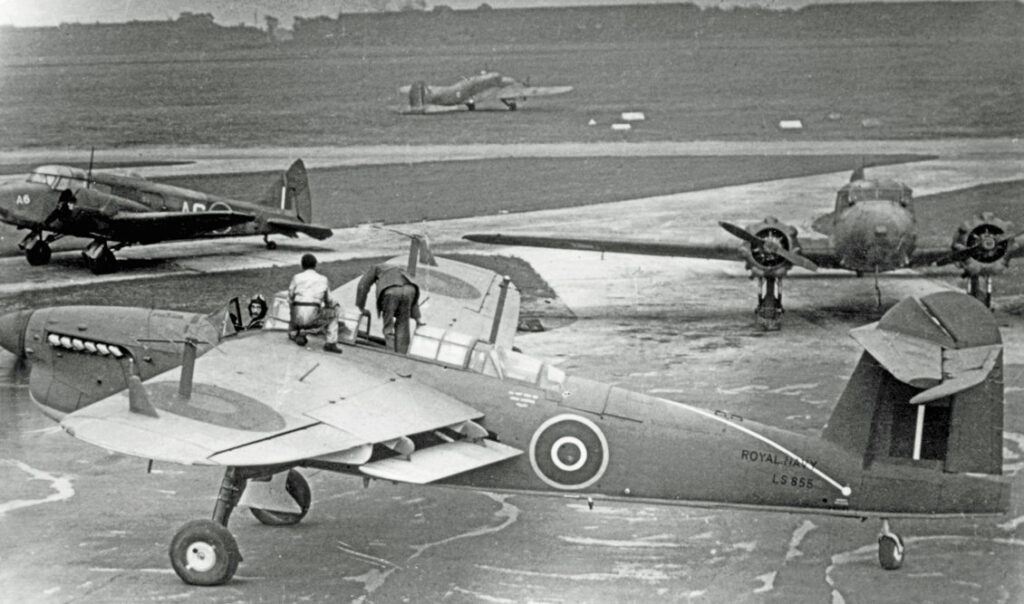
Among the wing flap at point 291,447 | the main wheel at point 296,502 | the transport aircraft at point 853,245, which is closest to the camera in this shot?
the wing flap at point 291,447

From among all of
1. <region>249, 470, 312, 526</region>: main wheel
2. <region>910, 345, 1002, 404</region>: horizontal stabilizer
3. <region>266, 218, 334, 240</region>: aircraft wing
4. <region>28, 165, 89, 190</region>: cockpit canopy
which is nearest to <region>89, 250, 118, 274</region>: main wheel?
<region>28, 165, 89, 190</region>: cockpit canopy

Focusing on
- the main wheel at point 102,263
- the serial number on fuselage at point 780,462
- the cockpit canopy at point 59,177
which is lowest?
the serial number on fuselage at point 780,462

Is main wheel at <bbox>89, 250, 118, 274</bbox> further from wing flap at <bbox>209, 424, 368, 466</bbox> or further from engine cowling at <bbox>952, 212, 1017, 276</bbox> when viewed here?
engine cowling at <bbox>952, 212, 1017, 276</bbox>

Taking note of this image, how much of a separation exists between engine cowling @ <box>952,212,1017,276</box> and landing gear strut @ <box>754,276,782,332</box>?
324 cm

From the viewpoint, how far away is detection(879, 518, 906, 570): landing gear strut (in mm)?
11164

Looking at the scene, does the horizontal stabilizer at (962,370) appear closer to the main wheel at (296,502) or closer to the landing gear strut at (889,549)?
the landing gear strut at (889,549)

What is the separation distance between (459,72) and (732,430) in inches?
783

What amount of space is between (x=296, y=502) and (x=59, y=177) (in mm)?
14331

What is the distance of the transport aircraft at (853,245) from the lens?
22062 mm

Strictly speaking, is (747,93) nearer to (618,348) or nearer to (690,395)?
(618,348)

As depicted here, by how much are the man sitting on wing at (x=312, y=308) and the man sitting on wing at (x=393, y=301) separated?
58cm

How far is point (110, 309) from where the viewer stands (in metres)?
13.0

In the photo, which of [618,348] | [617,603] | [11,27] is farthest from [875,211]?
[11,27]

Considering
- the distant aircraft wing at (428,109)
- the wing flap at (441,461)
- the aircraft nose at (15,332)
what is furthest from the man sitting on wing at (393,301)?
the distant aircraft wing at (428,109)
